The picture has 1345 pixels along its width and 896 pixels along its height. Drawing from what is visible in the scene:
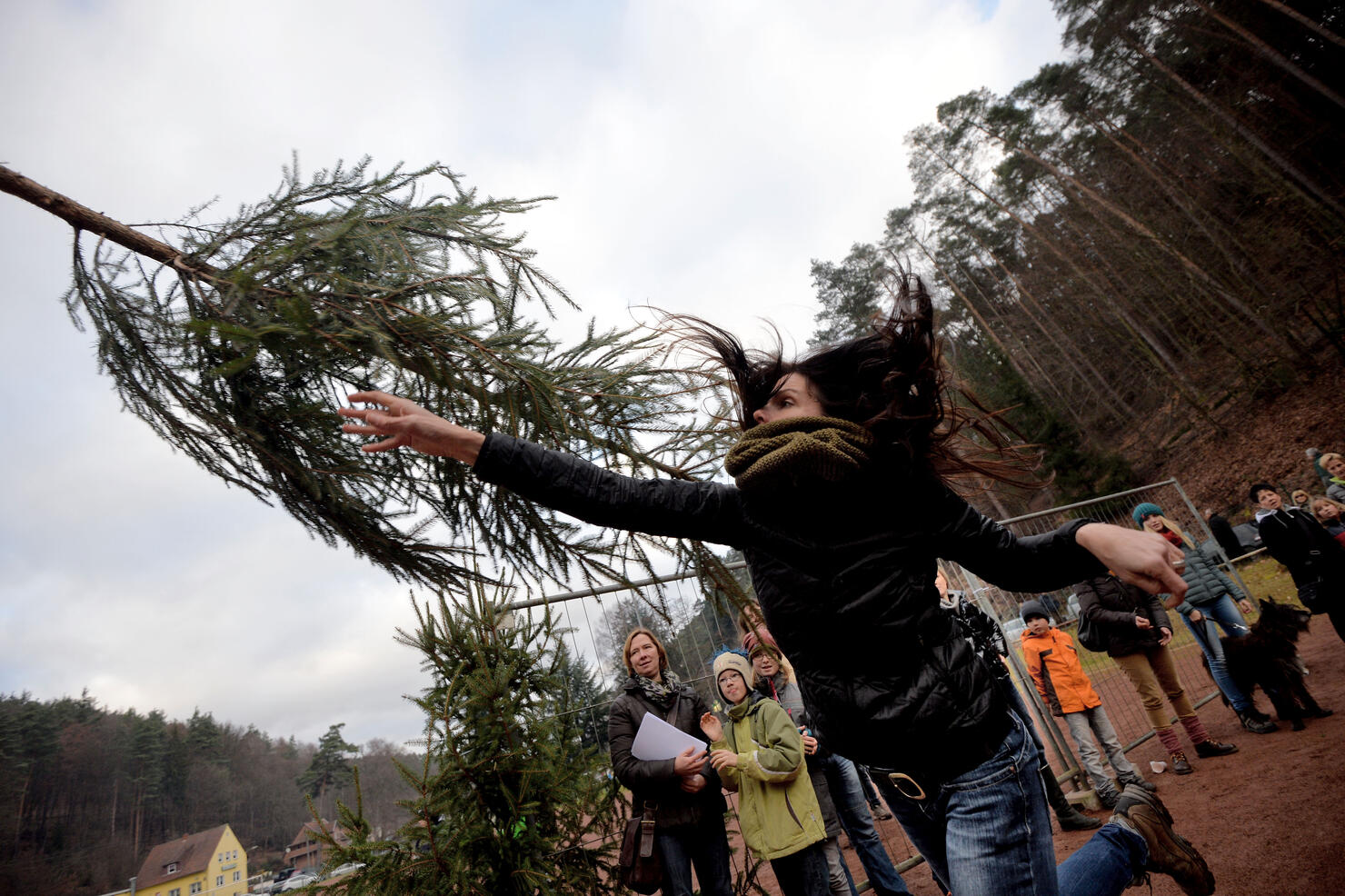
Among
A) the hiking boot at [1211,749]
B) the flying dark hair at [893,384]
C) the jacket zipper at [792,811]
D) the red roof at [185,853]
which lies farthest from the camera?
the red roof at [185,853]

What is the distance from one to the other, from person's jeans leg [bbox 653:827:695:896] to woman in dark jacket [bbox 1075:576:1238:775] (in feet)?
12.4

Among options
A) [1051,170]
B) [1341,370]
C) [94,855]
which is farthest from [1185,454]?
[94,855]

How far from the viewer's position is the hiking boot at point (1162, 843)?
2020 millimetres

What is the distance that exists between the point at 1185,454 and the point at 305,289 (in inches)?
1007

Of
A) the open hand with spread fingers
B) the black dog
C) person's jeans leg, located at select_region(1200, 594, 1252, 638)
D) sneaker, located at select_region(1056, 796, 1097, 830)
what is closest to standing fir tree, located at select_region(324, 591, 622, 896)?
the open hand with spread fingers

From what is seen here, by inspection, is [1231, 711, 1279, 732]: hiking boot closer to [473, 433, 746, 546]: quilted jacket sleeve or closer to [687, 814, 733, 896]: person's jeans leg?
[687, 814, 733, 896]: person's jeans leg

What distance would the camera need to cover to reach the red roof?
28.5 meters

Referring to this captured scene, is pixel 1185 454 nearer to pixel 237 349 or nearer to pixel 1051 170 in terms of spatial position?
pixel 1051 170

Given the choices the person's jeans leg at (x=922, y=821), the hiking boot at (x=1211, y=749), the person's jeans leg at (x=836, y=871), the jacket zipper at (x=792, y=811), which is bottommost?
the hiking boot at (x=1211, y=749)

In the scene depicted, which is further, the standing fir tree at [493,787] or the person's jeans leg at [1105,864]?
the standing fir tree at [493,787]

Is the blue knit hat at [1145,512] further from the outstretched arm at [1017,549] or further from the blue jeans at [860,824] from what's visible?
the outstretched arm at [1017,549]

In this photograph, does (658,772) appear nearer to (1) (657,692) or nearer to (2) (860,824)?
(1) (657,692)

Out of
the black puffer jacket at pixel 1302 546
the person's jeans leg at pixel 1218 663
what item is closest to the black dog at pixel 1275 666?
the person's jeans leg at pixel 1218 663

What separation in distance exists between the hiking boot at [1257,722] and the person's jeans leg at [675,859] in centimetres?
516
